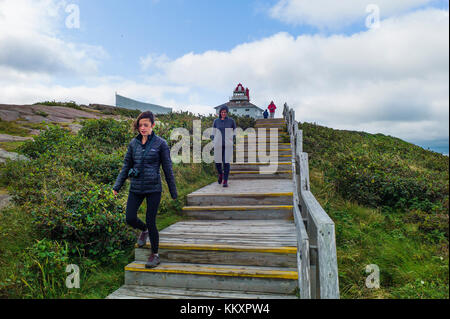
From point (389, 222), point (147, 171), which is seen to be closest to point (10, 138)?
point (147, 171)

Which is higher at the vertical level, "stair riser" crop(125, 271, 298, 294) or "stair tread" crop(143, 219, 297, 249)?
"stair tread" crop(143, 219, 297, 249)

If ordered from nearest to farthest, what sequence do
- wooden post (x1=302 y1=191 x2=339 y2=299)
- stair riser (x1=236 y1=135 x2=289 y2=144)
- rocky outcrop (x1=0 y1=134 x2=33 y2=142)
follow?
wooden post (x1=302 y1=191 x2=339 y2=299) → rocky outcrop (x1=0 y1=134 x2=33 y2=142) → stair riser (x1=236 y1=135 x2=289 y2=144)

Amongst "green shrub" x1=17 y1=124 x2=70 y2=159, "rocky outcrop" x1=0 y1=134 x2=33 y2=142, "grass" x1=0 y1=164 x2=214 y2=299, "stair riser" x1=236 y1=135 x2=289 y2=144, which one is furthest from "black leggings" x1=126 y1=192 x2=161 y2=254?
"stair riser" x1=236 y1=135 x2=289 y2=144

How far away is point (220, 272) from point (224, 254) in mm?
321

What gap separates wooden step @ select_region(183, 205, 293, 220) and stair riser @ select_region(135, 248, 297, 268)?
1439mm

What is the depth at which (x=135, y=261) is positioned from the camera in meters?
3.61

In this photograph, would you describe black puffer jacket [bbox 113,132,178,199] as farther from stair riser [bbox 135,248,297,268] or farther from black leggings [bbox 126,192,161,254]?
stair riser [bbox 135,248,297,268]

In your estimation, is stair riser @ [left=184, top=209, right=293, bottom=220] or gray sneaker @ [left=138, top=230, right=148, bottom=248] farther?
stair riser @ [left=184, top=209, right=293, bottom=220]

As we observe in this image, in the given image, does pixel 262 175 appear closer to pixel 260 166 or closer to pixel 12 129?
pixel 260 166

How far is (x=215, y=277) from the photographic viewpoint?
10.3 feet

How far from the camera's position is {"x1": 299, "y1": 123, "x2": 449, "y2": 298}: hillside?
3.14 meters

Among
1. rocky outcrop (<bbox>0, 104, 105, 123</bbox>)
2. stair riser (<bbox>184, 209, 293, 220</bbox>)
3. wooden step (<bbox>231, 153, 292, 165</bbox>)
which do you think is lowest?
stair riser (<bbox>184, 209, 293, 220</bbox>)

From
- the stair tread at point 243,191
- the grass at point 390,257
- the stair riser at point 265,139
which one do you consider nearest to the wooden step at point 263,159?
the stair riser at point 265,139

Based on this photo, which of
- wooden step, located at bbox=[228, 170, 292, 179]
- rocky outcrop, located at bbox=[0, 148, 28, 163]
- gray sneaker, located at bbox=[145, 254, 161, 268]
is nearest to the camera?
gray sneaker, located at bbox=[145, 254, 161, 268]
